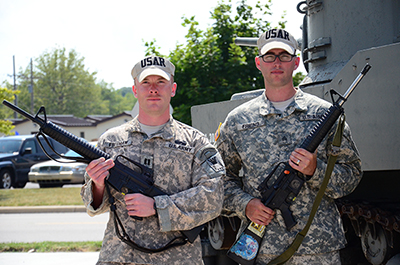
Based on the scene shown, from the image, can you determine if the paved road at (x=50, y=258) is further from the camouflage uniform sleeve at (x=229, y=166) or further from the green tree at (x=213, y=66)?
the green tree at (x=213, y=66)

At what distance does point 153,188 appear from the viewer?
2814mm

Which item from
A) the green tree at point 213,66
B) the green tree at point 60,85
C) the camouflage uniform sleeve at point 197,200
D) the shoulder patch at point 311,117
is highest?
the green tree at point 60,85

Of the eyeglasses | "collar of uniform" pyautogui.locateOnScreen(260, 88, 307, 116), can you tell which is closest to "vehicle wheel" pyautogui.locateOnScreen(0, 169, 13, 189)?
"collar of uniform" pyautogui.locateOnScreen(260, 88, 307, 116)

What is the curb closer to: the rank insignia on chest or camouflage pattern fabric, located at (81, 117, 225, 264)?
camouflage pattern fabric, located at (81, 117, 225, 264)

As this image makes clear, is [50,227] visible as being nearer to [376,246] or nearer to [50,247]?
[50,247]

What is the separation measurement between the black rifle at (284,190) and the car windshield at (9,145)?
15.3 m

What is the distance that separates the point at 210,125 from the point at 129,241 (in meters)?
2.87

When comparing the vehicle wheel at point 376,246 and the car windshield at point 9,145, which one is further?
the car windshield at point 9,145

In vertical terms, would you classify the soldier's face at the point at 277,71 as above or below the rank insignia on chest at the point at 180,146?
above

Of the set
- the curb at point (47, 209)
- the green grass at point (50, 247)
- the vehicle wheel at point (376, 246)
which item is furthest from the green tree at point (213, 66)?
the vehicle wheel at point (376, 246)

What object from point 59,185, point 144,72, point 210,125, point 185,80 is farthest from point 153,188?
point 59,185

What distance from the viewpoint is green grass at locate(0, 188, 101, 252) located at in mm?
7219

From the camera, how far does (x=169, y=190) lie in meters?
2.87

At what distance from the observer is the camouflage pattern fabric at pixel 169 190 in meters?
2.74
